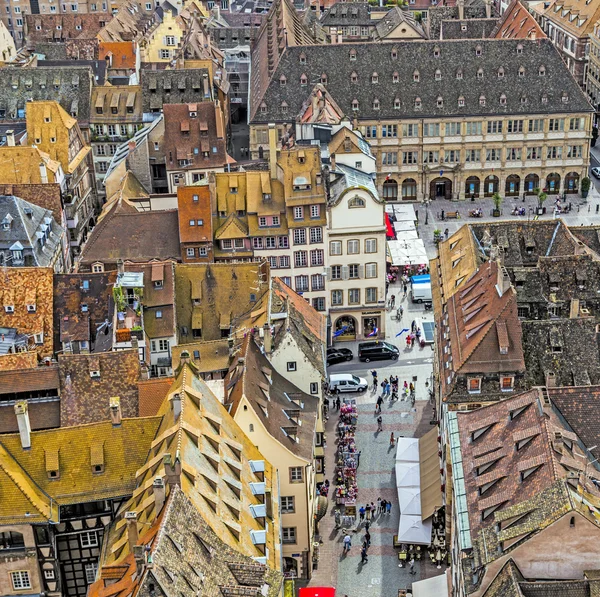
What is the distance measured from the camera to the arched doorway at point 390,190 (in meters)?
172

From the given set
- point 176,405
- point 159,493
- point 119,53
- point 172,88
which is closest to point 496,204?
point 172,88

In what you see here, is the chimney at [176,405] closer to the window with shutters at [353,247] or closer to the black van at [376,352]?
the black van at [376,352]

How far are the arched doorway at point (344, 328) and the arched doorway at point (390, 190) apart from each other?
4353 centimetres

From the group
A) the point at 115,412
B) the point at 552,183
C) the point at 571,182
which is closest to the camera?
the point at 115,412

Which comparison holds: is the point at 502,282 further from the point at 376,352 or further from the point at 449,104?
the point at 449,104

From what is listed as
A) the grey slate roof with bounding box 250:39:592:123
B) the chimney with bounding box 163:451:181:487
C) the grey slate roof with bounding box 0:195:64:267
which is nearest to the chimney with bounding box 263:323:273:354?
the chimney with bounding box 163:451:181:487

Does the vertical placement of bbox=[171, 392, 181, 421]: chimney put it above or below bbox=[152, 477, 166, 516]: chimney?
above

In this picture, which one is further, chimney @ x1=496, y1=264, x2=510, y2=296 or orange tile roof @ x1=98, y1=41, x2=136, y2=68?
orange tile roof @ x1=98, y1=41, x2=136, y2=68

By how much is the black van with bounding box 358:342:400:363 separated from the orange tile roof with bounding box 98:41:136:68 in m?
85.0

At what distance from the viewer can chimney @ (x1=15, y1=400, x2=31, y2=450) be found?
84.2 metres

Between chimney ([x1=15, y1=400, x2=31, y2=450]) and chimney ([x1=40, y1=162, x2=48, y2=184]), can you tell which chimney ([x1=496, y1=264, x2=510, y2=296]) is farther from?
chimney ([x1=40, y1=162, x2=48, y2=184])

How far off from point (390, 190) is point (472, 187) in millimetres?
12446

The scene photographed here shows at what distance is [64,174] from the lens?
154m

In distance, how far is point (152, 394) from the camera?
307 ft
